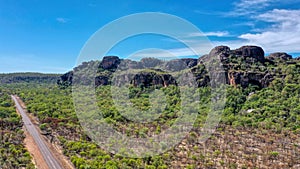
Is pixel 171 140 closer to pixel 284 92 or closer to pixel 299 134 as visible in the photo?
pixel 299 134

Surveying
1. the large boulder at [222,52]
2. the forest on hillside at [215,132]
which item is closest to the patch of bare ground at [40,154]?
the forest on hillside at [215,132]

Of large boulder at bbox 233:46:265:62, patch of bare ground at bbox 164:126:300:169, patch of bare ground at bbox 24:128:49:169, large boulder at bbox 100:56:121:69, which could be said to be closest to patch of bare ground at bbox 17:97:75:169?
patch of bare ground at bbox 24:128:49:169

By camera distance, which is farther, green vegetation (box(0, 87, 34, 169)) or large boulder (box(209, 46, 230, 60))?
large boulder (box(209, 46, 230, 60))

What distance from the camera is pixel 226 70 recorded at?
205 feet

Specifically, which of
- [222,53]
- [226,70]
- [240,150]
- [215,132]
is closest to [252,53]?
[222,53]

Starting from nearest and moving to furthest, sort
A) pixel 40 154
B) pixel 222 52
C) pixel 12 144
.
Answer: pixel 40 154, pixel 12 144, pixel 222 52

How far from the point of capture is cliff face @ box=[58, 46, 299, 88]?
5931cm

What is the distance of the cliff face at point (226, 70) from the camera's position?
195 ft

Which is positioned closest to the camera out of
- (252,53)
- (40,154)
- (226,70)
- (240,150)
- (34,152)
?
(40,154)

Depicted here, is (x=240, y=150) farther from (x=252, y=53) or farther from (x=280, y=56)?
(x=280, y=56)

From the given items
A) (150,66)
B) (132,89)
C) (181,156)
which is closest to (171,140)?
(181,156)

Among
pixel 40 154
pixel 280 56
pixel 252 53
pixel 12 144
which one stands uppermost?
pixel 252 53

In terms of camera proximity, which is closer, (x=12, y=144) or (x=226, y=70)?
(x=12, y=144)

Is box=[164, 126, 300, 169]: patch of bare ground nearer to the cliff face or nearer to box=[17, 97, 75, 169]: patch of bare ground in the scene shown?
box=[17, 97, 75, 169]: patch of bare ground
